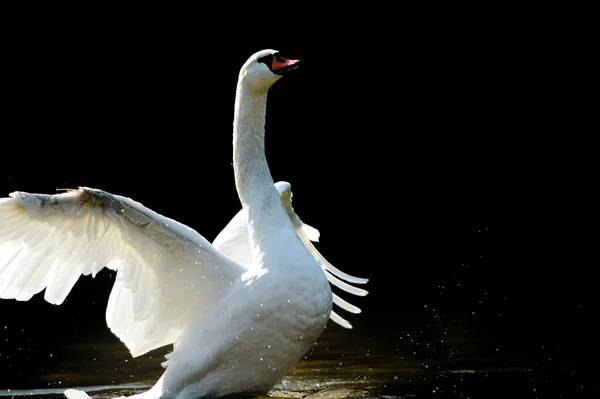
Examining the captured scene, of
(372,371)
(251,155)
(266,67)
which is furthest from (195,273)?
(372,371)

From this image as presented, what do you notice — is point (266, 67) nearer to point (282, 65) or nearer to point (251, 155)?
point (282, 65)

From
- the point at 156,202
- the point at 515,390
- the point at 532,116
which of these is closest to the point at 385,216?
the point at 156,202

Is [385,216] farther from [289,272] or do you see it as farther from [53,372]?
[289,272]

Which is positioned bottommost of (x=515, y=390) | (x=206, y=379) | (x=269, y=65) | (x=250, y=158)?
(x=515, y=390)

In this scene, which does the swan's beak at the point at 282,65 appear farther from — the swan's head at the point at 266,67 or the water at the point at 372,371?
the water at the point at 372,371

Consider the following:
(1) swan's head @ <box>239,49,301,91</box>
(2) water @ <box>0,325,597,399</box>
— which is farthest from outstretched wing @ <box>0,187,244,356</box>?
(1) swan's head @ <box>239,49,301,91</box>

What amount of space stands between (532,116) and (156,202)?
644 cm

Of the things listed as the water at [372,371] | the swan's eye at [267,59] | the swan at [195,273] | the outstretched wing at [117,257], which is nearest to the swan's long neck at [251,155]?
the swan at [195,273]

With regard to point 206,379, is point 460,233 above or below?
below

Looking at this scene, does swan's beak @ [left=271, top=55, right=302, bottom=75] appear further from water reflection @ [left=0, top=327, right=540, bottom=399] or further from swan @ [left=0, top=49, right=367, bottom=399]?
water reflection @ [left=0, top=327, right=540, bottom=399]

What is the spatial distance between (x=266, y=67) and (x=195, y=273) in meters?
1.09

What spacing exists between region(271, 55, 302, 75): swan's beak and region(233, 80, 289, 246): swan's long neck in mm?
188

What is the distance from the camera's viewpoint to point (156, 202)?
1445 cm

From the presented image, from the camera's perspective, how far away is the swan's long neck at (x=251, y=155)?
200 inches
